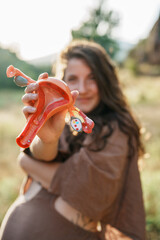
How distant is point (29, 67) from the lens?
13.9 meters

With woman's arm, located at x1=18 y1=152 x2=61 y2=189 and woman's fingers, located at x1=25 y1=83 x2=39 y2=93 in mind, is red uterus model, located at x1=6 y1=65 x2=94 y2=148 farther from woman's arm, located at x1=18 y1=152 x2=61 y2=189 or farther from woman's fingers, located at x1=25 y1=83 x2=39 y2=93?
woman's arm, located at x1=18 y1=152 x2=61 y2=189

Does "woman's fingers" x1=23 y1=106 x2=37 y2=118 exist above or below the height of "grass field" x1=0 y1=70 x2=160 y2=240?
above

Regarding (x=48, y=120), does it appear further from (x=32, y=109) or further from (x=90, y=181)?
(x=90, y=181)

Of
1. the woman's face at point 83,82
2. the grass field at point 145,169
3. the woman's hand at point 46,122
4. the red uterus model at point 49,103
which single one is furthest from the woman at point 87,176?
the grass field at point 145,169

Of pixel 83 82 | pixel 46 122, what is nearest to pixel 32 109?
pixel 46 122

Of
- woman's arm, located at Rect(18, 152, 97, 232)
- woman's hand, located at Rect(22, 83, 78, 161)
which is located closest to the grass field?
woman's arm, located at Rect(18, 152, 97, 232)

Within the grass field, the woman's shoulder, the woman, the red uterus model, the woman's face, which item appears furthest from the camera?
the grass field

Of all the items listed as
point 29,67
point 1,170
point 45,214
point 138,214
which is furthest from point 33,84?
point 29,67

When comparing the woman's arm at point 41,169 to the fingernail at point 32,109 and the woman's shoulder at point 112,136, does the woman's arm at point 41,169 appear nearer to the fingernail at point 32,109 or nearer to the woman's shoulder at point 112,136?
the woman's shoulder at point 112,136

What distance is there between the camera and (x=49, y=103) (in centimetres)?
75

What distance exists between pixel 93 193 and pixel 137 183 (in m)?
0.32

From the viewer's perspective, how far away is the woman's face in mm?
1387

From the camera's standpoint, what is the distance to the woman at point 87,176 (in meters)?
1.15

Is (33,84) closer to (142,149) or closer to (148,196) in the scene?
(142,149)
